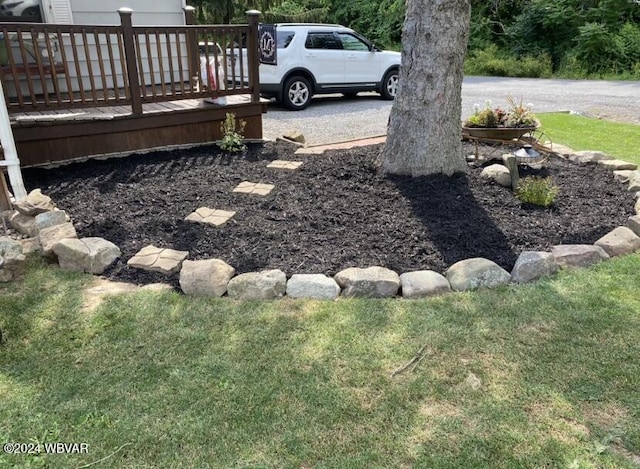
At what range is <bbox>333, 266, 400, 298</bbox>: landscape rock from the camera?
299 centimetres

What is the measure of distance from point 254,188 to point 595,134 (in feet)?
17.1

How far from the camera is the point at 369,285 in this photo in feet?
9.80

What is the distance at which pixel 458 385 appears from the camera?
7.46 ft

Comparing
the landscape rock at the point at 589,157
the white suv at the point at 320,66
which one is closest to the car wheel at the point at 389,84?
the white suv at the point at 320,66

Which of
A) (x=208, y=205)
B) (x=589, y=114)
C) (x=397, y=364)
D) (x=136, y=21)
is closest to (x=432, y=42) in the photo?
(x=208, y=205)

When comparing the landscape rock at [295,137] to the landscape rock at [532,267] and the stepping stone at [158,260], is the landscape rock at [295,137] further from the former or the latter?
the landscape rock at [532,267]

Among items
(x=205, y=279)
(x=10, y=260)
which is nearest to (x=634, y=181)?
(x=205, y=279)

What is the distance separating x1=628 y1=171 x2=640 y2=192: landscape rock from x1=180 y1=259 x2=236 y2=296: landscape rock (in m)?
3.69

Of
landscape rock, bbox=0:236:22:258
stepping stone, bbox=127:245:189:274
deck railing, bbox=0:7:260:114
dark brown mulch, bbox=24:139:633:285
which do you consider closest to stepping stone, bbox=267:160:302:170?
dark brown mulch, bbox=24:139:633:285

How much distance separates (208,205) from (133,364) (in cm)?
200

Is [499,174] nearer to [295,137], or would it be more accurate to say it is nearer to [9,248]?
[295,137]

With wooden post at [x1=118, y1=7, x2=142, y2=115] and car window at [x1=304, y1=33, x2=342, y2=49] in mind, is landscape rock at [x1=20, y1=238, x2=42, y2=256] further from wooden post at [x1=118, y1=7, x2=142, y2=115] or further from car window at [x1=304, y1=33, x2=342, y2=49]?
car window at [x1=304, y1=33, x2=342, y2=49]

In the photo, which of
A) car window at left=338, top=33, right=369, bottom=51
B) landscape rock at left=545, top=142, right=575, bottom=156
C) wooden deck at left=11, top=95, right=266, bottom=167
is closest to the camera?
wooden deck at left=11, top=95, right=266, bottom=167

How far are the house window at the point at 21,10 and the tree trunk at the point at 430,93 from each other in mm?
4839
